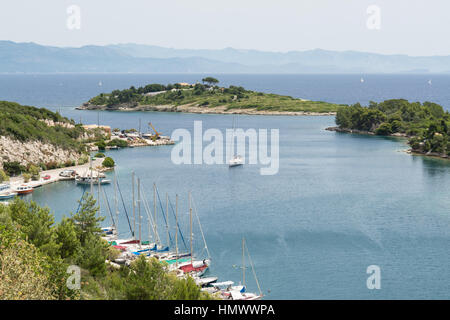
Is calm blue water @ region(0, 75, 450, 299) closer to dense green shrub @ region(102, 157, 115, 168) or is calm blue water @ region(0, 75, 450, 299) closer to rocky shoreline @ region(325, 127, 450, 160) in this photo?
dense green shrub @ region(102, 157, 115, 168)

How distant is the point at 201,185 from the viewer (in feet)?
174

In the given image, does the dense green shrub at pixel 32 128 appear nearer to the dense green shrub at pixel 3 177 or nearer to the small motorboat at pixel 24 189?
the dense green shrub at pixel 3 177

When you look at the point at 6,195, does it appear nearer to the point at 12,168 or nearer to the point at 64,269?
the point at 12,168

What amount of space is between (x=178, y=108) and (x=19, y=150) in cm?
7453

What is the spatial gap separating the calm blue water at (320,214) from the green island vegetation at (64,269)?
26.5ft

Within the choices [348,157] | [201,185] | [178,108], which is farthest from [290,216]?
→ [178,108]

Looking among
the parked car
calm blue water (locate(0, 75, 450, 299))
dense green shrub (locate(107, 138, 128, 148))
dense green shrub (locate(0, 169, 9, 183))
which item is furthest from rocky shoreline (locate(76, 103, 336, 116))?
dense green shrub (locate(0, 169, 9, 183))

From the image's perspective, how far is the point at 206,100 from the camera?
5251 inches

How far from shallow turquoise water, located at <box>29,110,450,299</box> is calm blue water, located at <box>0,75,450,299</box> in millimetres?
71

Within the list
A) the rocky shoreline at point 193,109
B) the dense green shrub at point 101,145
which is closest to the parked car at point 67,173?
the dense green shrub at point 101,145

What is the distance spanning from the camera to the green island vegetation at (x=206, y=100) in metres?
127

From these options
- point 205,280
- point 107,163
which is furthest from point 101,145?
point 205,280
